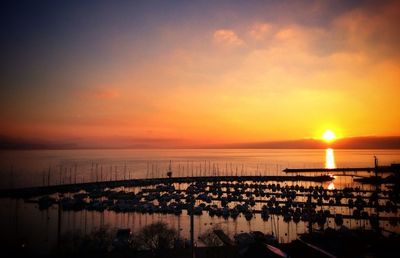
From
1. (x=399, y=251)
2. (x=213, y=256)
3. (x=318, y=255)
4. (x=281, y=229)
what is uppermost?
(x=318, y=255)

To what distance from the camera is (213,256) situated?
17.5 meters

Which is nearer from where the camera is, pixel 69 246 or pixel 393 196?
pixel 69 246

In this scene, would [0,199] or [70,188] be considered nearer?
[0,199]

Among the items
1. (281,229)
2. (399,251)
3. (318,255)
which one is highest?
(318,255)

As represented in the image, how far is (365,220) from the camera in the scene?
36.1 metres

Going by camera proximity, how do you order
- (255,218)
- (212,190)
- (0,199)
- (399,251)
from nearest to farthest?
(399,251) → (255,218) → (0,199) → (212,190)

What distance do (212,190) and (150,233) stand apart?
34096mm

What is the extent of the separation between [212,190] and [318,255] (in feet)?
179

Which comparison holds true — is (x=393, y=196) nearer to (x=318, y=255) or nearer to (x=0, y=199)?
(x=318, y=255)

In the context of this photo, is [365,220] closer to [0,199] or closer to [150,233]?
[150,233]

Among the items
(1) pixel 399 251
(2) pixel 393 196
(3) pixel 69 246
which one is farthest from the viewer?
(2) pixel 393 196

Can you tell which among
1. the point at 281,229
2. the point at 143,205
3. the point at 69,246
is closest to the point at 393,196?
the point at 281,229

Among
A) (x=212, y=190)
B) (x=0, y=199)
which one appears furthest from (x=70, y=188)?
(x=212, y=190)

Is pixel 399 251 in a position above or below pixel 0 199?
above
